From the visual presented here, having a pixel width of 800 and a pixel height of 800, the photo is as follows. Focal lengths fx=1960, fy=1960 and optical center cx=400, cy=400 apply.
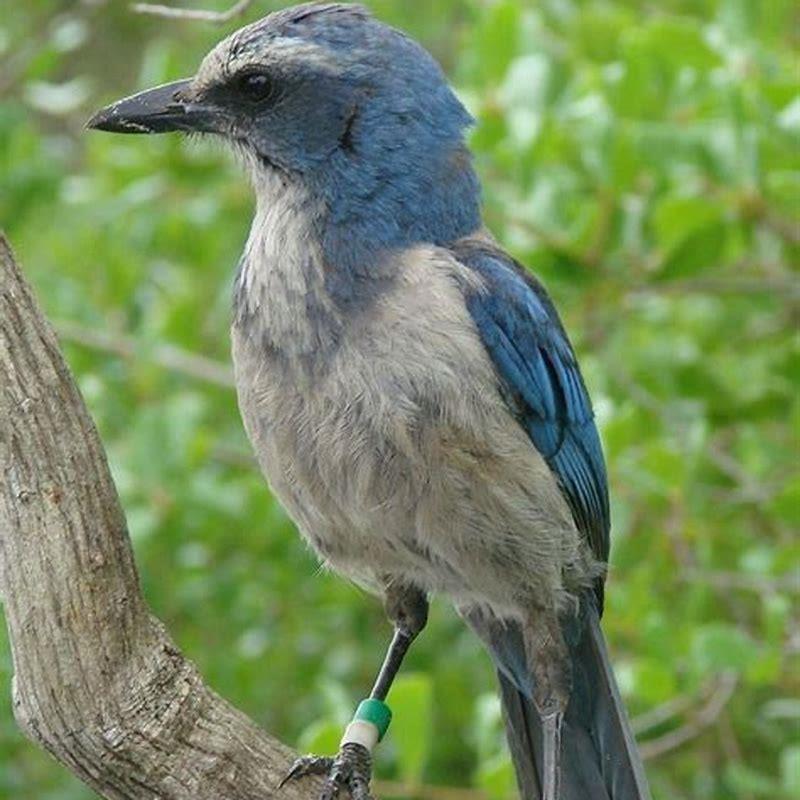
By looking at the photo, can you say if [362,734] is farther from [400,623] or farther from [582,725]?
[582,725]

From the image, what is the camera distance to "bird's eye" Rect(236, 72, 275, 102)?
4.04 metres

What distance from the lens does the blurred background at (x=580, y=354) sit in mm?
5227

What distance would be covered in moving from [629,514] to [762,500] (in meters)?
0.38

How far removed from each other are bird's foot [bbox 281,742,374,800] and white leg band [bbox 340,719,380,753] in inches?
0.7

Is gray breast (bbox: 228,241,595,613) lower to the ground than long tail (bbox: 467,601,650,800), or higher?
higher

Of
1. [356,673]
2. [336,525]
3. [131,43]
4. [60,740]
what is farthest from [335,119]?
[131,43]

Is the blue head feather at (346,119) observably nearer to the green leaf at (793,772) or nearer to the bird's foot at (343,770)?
the bird's foot at (343,770)

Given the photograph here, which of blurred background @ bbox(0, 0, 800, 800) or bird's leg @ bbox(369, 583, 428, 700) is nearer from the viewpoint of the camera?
bird's leg @ bbox(369, 583, 428, 700)

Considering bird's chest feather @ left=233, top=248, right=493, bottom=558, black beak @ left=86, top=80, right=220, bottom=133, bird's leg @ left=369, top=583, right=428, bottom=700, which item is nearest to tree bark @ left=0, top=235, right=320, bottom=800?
bird's chest feather @ left=233, top=248, right=493, bottom=558

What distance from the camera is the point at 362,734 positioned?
4152 mm

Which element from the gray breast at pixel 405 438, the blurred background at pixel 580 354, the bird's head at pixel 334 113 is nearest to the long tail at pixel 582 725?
the blurred background at pixel 580 354

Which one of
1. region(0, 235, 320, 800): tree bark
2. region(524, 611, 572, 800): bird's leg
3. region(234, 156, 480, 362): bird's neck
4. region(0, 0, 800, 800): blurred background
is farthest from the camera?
region(0, 0, 800, 800): blurred background

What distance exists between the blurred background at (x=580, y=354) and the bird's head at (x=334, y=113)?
0.67 metres

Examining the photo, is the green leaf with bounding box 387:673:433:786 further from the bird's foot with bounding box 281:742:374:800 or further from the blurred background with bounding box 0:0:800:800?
the bird's foot with bounding box 281:742:374:800
